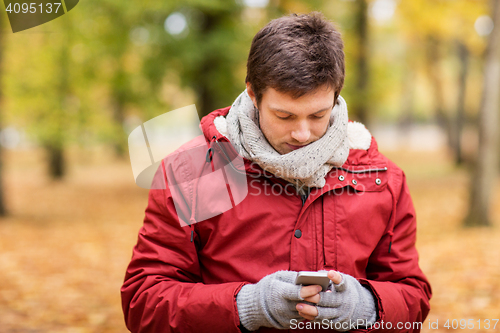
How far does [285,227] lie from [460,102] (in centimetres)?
1720

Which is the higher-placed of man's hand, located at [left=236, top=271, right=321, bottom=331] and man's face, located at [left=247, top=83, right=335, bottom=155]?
man's face, located at [left=247, top=83, right=335, bottom=155]

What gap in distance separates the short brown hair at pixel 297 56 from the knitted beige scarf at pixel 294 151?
157 millimetres

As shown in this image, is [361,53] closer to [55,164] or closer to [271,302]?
[55,164]

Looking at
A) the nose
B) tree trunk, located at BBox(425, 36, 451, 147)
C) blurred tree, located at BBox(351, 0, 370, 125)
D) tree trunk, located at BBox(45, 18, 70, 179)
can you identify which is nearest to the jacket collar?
the nose

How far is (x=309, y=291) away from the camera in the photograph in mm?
1548

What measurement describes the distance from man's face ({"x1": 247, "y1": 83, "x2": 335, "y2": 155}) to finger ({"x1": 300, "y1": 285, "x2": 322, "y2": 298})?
54cm

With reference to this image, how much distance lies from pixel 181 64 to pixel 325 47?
9298mm

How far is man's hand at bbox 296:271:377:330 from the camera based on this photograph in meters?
1.57

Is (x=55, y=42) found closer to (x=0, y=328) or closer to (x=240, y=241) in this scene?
(x=0, y=328)

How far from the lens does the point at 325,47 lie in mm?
1620

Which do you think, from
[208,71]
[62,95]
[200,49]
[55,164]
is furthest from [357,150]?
[55,164]

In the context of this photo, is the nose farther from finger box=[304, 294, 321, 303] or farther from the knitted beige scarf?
finger box=[304, 294, 321, 303]

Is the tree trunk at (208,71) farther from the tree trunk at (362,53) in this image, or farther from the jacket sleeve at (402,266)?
the jacket sleeve at (402,266)
